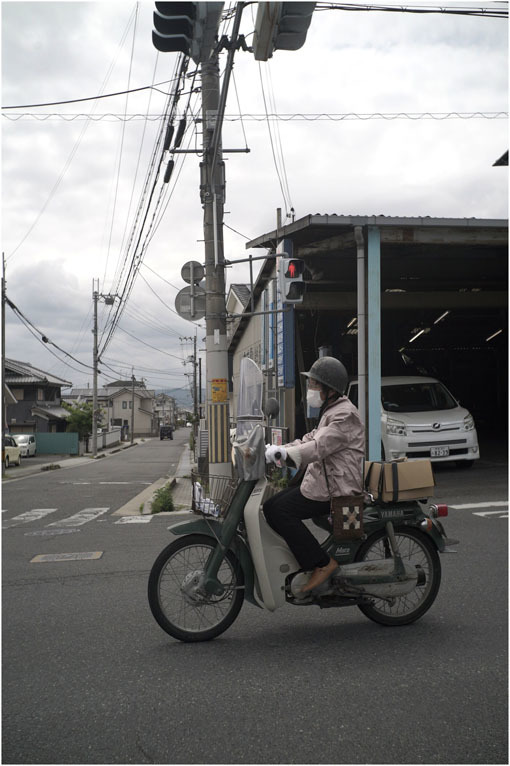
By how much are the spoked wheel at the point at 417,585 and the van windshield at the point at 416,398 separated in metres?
8.47

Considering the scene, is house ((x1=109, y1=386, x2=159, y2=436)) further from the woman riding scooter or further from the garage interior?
the woman riding scooter

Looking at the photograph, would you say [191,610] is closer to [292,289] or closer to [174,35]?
[174,35]

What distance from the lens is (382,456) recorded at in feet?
40.8

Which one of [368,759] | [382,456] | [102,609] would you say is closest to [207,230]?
[382,456]

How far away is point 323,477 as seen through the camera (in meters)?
4.15

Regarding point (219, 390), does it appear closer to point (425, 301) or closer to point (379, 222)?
point (379, 222)

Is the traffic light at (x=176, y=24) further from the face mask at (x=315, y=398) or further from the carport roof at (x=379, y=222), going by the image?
the carport roof at (x=379, y=222)

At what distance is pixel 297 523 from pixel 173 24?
398 cm

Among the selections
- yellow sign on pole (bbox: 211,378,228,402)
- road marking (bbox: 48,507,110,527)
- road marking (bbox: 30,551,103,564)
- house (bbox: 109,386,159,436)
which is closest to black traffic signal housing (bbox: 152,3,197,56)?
road marking (bbox: 30,551,103,564)

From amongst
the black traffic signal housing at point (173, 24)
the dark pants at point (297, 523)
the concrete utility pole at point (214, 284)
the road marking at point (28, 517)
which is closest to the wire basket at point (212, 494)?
the dark pants at point (297, 523)

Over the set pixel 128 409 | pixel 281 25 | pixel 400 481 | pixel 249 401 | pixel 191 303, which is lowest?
pixel 400 481

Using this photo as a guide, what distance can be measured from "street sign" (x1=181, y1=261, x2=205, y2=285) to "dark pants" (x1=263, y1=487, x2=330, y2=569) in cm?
737

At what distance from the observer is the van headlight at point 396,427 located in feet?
39.3

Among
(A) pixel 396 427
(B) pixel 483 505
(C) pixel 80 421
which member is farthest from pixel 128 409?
(B) pixel 483 505
